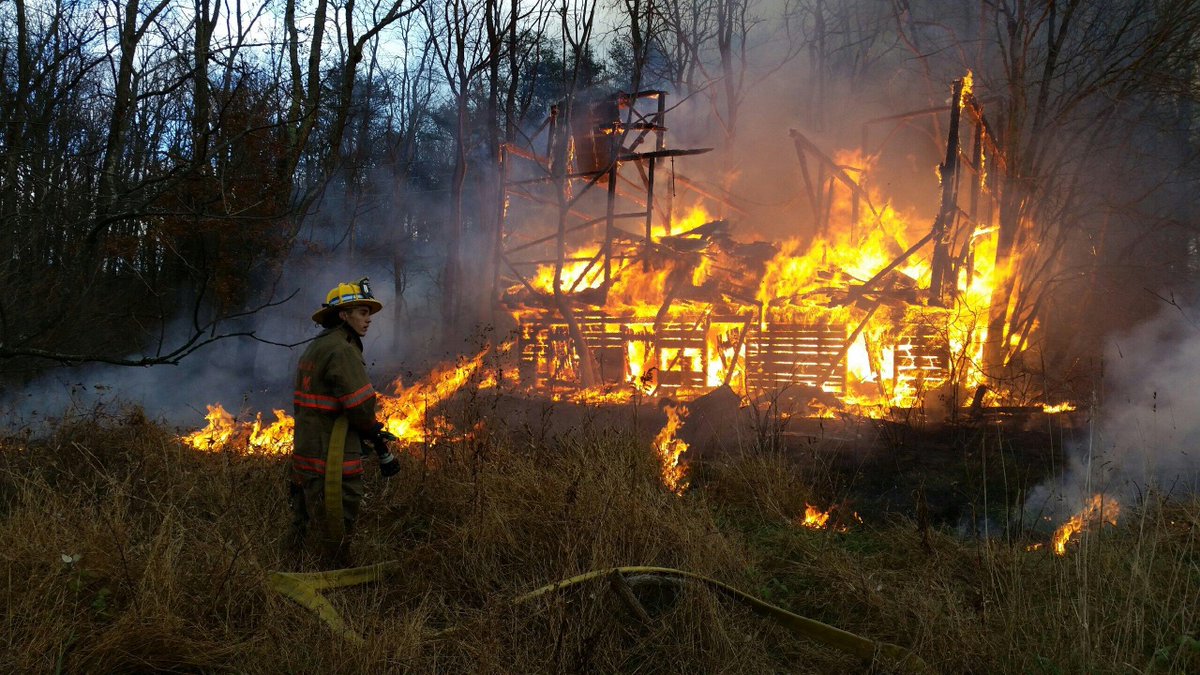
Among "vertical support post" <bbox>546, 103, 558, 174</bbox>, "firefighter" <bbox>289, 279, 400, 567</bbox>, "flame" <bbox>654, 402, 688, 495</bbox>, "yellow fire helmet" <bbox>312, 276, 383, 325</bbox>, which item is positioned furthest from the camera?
"vertical support post" <bbox>546, 103, 558, 174</bbox>

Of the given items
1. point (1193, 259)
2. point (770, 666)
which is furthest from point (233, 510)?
point (1193, 259)

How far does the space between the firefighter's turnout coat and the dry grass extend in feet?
1.10

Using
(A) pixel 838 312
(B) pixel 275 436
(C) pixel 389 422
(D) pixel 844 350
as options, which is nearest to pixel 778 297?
(A) pixel 838 312

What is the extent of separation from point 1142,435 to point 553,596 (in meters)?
6.40

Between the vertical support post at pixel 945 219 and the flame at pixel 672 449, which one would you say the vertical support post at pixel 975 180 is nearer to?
the vertical support post at pixel 945 219

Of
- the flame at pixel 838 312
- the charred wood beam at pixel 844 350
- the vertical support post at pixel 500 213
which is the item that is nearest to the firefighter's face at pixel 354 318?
the flame at pixel 838 312

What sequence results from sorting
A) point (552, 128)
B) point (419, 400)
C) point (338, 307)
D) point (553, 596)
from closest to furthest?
point (553, 596) → point (338, 307) → point (419, 400) → point (552, 128)

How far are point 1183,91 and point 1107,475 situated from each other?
275 inches

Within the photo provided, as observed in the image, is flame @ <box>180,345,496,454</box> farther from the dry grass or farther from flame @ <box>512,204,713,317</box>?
flame @ <box>512,204,713,317</box>

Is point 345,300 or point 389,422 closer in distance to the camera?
point 345,300

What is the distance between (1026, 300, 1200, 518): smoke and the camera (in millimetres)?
6457

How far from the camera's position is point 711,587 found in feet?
12.8

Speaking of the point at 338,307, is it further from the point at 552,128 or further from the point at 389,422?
the point at 552,128

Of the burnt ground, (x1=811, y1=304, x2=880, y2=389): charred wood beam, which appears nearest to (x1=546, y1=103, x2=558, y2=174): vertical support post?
(x1=811, y1=304, x2=880, y2=389): charred wood beam
